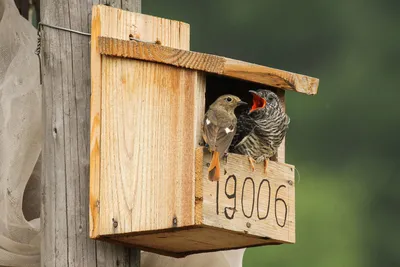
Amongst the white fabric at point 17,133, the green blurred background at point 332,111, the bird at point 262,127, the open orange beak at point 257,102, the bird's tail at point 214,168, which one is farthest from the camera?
the green blurred background at point 332,111

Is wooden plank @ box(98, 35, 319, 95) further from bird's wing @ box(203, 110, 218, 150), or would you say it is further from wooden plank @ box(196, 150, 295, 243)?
wooden plank @ box(196, 150, 295, 243)

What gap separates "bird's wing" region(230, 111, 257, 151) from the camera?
652 centimetres

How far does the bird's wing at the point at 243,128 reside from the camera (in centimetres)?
652

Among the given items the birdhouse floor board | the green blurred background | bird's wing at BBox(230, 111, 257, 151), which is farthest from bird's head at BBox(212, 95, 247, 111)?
the green blurred background

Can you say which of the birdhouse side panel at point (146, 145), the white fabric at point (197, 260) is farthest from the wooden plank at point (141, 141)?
the white fabric at point (197, 260)

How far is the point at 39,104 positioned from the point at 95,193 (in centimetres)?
58

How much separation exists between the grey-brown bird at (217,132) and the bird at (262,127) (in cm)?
19

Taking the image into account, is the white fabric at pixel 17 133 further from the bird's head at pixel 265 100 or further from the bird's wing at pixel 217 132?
the bird's head at pixel 265 100

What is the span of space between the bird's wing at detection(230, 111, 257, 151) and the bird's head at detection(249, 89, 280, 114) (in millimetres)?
51

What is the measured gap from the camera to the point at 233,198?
6.04 meters

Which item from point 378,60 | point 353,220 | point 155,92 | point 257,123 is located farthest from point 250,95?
point 378,60

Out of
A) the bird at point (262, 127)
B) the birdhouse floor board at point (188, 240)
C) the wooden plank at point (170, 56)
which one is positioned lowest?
the birdhouse floor board at point (188, 240)

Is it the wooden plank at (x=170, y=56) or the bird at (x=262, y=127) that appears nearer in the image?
the wooden plank at (x=170, y=56)

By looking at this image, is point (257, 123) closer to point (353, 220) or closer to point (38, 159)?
point (38, 159)
